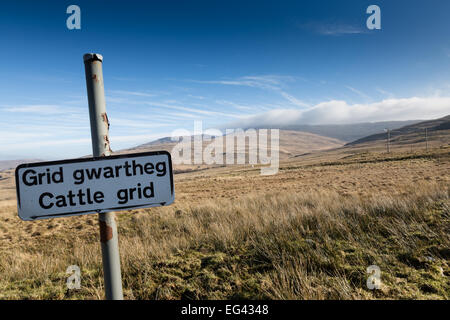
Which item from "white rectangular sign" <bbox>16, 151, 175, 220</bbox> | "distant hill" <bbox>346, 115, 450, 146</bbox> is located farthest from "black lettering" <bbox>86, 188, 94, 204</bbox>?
"distant hill" <bbox>346, 115, 450, 146</bbox>

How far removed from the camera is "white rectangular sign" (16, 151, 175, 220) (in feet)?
5.28

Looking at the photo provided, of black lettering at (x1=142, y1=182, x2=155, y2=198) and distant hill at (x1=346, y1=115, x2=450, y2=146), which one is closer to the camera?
black lettering at (x1=142, y1=182, x2=155, y2=198)

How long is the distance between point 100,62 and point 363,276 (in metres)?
3.44

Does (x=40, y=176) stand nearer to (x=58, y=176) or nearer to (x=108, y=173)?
(x=58, y=176)

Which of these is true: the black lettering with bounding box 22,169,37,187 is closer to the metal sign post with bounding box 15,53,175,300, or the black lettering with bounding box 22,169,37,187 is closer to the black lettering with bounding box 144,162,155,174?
the metal sign post with bounding box 15,53,175,300

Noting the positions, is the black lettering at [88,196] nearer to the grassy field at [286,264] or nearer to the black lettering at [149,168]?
the black lettering at [149,168]

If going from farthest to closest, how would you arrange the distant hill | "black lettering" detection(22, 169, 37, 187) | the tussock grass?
the distant hill, the tussock grass, "black lettering" detection(22, 169, 37, 187)

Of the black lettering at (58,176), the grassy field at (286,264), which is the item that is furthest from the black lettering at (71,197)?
the grassy field at (286,264)

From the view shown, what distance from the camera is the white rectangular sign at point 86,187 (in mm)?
1608

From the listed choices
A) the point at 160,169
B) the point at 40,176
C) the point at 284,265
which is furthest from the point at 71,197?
the point at 284,265

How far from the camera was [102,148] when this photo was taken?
5.40 feet

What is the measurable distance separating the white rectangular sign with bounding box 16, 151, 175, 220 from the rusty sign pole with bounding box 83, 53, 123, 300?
11cm

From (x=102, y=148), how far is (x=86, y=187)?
327 millimetres
